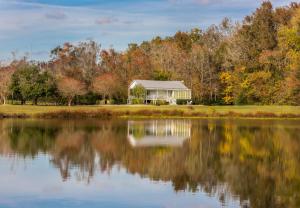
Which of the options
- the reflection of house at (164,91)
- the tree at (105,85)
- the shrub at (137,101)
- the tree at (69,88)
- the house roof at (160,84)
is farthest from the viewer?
the reflection of house at (164,91)

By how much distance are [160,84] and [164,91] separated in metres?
1.33

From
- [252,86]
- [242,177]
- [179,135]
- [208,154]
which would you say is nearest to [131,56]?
[252,86]

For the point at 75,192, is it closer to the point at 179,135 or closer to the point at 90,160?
the point at 90,160

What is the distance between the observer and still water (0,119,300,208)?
61.0 feet

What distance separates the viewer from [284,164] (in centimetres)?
2650

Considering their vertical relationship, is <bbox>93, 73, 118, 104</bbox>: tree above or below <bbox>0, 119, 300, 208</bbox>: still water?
above

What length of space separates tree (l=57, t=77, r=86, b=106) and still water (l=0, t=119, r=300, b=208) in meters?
40.3

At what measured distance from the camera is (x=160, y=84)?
3625 inches

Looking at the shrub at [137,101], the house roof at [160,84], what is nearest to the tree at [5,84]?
the shrub at [137,101]

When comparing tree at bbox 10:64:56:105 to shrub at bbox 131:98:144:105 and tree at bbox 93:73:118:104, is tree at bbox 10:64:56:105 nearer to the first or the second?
tree at bbox 93:73:118:104

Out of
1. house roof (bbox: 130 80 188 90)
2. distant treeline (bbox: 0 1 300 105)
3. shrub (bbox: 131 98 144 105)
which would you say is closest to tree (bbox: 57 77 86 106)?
distant treeline (bbox: 0 1 300 105)

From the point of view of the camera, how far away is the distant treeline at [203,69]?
81.0 m

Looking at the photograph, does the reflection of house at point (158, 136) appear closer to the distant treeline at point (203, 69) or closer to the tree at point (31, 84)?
the distant treeline at point (203, 69)

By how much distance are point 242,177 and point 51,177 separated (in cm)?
776
